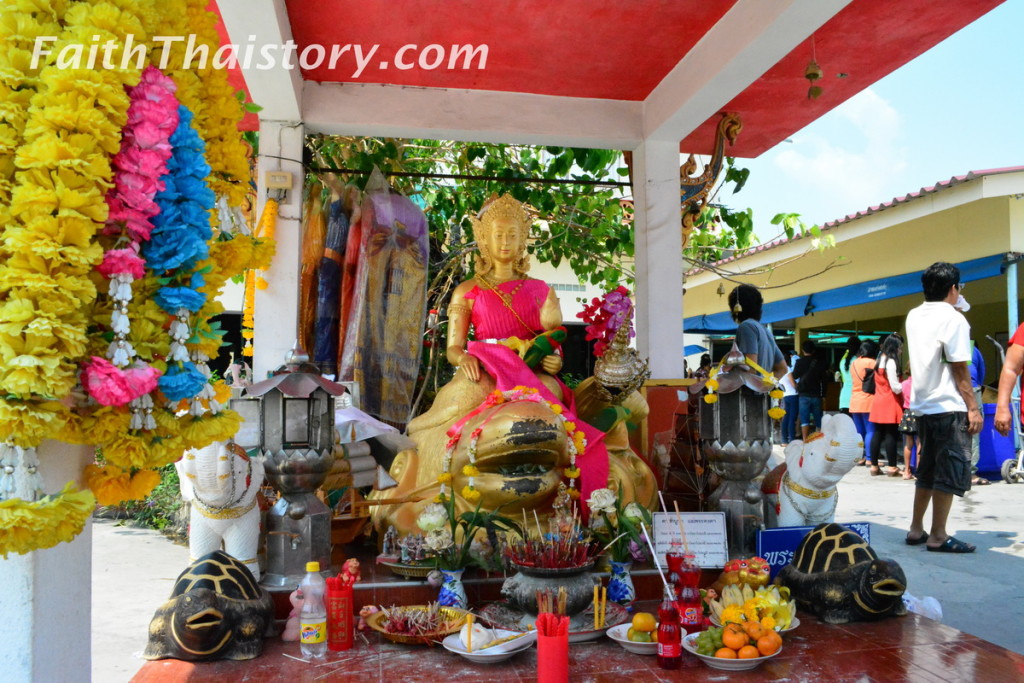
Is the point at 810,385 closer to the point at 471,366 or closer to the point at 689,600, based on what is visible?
the point at 471,366

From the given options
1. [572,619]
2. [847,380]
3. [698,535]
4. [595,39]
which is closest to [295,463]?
[572,619]

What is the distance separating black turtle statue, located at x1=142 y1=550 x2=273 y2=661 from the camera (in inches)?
115

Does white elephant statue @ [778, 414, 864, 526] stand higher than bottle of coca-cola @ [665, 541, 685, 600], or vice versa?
white elephant statue @ [778, 414, 864, 526]

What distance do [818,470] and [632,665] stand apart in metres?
1.58

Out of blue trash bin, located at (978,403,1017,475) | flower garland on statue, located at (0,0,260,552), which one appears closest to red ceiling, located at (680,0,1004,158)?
flower garland on statue, located at (0,0,260,552)

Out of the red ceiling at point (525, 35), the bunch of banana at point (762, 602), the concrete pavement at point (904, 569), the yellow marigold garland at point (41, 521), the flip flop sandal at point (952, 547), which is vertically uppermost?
the red ceiling at point (525, 35)

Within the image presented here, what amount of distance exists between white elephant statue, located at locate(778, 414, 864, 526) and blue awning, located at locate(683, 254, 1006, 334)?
20.4 feet

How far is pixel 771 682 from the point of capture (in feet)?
9.20

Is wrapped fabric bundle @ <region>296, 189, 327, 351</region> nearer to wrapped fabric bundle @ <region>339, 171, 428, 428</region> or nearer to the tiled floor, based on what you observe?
wrapped fabric bundle @ <region>339, 171, 428, 428</region>

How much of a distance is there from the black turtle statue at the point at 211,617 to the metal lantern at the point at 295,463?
0.44m

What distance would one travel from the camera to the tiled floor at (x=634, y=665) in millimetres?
2846

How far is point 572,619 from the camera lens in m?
3.24

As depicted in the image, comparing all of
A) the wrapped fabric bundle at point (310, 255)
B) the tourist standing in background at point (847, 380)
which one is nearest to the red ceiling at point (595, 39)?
the wrapped fabric bundle at point (310, 255)

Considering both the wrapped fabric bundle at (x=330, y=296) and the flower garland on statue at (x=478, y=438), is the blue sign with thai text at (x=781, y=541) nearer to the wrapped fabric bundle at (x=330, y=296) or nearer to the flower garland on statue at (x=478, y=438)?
the flower garland on statue at (x=478, y=438)
